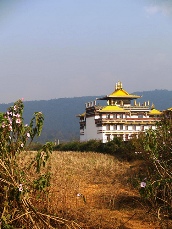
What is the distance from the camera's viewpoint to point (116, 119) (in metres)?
35.7

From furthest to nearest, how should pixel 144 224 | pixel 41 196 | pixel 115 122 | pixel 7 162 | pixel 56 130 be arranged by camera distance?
pixel 56 130 → pixel 115 122 → pixel 144 224 → pixel 41 196 → pixel 7 162

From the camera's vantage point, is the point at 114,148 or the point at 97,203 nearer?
the point at 97,203

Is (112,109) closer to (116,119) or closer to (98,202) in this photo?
(116,119)

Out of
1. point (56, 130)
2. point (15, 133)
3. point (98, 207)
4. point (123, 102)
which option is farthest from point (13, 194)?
point (56, 130)

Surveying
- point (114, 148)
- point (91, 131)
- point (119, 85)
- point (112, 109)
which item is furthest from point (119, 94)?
point (114, 148)

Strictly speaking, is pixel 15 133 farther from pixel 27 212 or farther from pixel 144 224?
pixel 144 224

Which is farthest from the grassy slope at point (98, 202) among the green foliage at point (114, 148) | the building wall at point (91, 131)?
the building wall at point (91, 131)

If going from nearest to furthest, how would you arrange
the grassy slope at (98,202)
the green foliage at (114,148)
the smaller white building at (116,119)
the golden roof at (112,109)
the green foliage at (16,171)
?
the green foliage at (16,171)
the grassy slope at (98,202)
the green foliage at (114,148)
the smaller white building at (116,119)
the golden roof at (112,109)

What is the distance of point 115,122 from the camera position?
116ft

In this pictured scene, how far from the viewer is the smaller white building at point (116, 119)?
1399 inches

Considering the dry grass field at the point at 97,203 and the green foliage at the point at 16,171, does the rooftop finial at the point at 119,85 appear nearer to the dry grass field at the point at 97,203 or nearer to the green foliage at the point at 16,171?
the dry grass field at the point at 97,203

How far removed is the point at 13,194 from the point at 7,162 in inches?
19.5

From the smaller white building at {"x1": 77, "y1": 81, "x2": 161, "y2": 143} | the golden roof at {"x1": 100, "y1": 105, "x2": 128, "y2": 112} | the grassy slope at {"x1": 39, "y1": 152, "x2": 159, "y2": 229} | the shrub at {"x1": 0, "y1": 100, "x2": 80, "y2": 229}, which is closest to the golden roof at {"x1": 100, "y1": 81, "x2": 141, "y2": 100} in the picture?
the smaller white building at {"x1": 77, "y1": 81, "x2": 161, "y2": 143}

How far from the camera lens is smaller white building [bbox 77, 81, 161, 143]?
35531 mm
